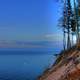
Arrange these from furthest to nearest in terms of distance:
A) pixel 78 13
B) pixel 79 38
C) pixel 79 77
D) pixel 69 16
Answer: pixel 69 16 → pixel 78 13 → pixel 79 38 → pixel 79 77

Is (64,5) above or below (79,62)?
above

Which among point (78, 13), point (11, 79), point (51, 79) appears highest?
point (78, 13)

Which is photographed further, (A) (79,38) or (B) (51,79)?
(A) (79,38)

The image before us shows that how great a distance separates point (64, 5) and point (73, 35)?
13995mm

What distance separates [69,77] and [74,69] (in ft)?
5.44

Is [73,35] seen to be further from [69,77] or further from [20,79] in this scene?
[69,77]

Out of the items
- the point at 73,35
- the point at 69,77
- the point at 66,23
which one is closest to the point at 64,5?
the point at 66,23

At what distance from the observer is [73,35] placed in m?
71.2

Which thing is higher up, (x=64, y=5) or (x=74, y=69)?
(x=64, y=5)

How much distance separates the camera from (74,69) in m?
29.4

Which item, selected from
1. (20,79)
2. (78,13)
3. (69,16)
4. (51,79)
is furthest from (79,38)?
(20,79)

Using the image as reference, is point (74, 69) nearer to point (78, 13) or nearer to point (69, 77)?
point (69, 77)

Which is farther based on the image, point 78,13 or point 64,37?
point 64,37

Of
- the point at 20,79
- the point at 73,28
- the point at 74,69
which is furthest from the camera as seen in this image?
the point at 20,79
